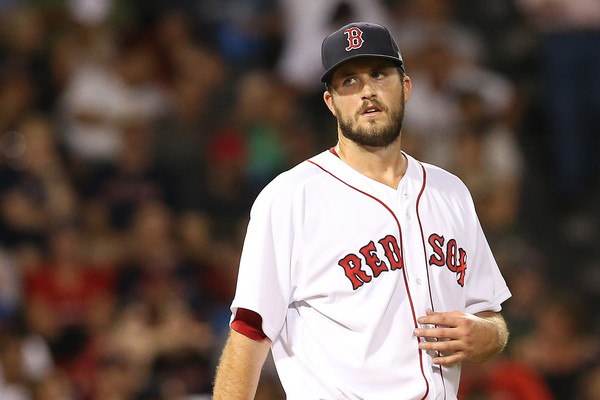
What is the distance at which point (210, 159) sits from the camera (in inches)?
295

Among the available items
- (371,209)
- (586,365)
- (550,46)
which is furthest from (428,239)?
(550,46)

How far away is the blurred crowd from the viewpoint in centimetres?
624

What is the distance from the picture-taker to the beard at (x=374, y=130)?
2916 millimetres

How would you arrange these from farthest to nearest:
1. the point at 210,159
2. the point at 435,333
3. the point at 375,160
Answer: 1. the point at 210,159
2. the point at 375,160
3. the point at 435,333

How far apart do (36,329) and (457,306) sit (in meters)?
3.97

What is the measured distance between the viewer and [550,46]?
25.9 feet

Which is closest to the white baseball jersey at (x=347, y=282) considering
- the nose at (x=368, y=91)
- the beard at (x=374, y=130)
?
the beard at (x=374, y=130)

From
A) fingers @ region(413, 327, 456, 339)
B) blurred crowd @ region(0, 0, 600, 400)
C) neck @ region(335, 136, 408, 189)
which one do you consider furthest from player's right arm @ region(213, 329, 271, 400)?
blurred crowd @ region(0, 0, 600, 400)

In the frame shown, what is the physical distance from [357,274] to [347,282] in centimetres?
4

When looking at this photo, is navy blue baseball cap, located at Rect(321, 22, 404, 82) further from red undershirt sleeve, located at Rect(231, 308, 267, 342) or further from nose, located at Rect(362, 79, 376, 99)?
red undershirt sleeve, located at Rect(231, 308, 267, 342)

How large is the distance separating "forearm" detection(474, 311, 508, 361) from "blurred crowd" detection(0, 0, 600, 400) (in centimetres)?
271

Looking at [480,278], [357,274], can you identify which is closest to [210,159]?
[480,278]

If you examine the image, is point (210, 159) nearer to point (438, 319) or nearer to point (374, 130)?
point (374, 130)

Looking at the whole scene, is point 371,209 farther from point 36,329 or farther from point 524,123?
point 524,123
